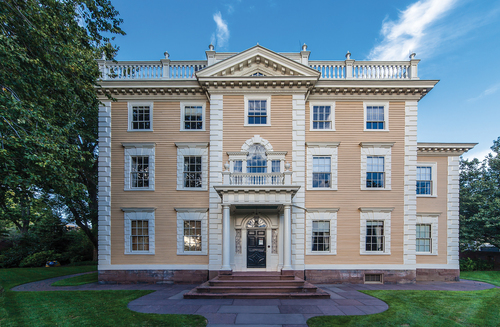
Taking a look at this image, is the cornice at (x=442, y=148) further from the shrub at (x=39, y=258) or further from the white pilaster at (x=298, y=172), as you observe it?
the shrub at (x=39, y=258)

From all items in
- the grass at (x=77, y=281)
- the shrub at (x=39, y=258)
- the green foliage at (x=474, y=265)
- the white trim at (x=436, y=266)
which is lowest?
the shrub at (x=39, y=258)

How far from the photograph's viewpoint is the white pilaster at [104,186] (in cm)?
1497

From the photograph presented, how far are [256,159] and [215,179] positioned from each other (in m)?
2.77

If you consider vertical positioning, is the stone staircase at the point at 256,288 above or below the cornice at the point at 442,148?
below

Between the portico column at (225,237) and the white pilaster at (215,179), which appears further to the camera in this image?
the white pilaster at (215,179)

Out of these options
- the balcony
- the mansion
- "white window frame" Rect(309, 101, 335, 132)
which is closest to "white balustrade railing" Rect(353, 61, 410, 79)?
the mansion

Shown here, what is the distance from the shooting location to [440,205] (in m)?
16.6

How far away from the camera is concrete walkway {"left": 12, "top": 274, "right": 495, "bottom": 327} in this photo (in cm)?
925

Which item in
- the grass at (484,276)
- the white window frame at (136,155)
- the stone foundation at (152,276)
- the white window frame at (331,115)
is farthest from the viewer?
the grass at (484,276)

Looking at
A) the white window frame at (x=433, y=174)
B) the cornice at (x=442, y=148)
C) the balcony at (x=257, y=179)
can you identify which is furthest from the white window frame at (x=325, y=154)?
the white window frame at (x=433, y=174)

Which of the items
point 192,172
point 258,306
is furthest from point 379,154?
point 192,172

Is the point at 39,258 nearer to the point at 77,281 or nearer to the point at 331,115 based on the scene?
the point at 77,281

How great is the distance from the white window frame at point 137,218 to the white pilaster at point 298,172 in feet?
28.1

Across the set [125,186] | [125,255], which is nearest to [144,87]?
[125,186]
